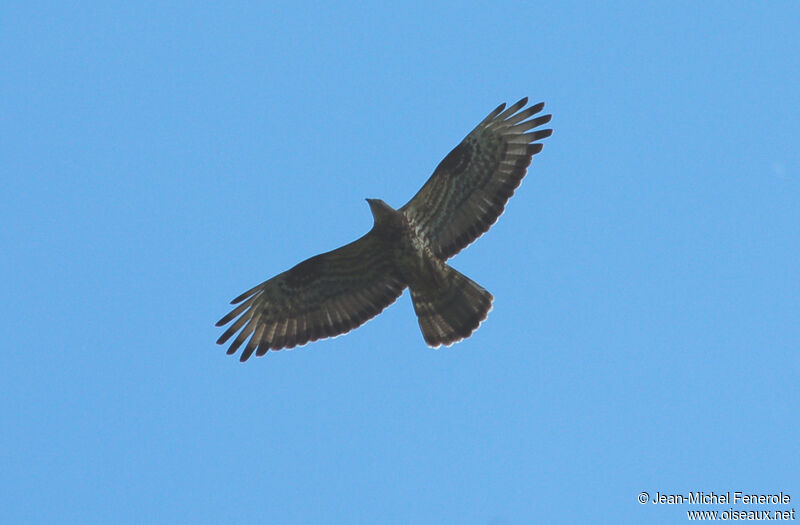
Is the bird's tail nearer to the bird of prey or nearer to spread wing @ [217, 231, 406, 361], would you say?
the bird of prey

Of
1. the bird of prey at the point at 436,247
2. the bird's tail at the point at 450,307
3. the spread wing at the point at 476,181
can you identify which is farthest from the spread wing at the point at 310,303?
the spread wing at the point at 476,181

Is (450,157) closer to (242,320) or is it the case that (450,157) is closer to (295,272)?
(295,272)

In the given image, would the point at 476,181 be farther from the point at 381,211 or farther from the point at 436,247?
the point at 381,211

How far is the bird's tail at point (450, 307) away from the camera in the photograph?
13.0 metres

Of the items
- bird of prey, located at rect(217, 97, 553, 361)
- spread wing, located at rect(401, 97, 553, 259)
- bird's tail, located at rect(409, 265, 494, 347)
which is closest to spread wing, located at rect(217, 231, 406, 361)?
bird of prey, located at rect(217, 97, 553, 361)

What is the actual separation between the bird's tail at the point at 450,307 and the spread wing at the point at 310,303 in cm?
55

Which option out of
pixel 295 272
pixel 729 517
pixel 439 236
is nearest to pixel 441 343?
pixel 439 236

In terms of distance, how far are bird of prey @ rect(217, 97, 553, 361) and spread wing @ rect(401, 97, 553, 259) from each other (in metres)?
0.01

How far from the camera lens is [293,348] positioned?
13508mm

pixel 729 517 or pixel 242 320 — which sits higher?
pixel 242 320

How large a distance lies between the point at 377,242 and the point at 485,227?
1501 mm

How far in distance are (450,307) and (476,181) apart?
70.3 inches

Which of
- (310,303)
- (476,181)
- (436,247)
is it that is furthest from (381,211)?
(310,303)

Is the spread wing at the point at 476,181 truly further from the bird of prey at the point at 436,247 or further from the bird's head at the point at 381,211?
the bird's head at the point at 381,211
